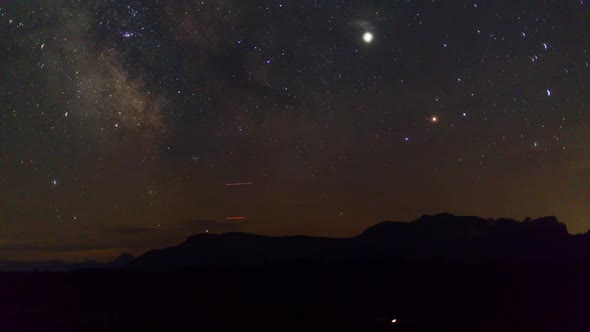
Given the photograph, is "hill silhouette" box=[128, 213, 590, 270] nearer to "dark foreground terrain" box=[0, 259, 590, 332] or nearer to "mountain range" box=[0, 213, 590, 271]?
"mountain range" box=[0, 213, 590, 271]

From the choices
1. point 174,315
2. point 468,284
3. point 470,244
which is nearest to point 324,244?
point 470,244

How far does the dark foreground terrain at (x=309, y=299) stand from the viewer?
59.1 ft

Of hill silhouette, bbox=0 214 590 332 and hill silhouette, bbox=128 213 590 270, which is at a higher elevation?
hill silhouette, bbox=128 213 590 270

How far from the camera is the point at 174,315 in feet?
68.4

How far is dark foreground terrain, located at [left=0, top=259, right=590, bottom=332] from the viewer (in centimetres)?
1800

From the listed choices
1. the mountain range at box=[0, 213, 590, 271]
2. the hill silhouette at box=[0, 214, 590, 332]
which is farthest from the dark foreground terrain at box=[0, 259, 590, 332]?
the mountain range at box=[0, 213, 590, 271]

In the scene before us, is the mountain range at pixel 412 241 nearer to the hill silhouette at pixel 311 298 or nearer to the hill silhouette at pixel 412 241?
the hill silhouette at pixel 412 241

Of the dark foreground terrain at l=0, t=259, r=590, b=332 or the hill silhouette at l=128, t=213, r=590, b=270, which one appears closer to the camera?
the dark foreground terrain at l=0, t=259, r=590, b=332

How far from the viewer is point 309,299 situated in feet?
94.7

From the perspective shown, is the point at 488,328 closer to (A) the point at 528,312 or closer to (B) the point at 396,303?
(A) the point at 528,312

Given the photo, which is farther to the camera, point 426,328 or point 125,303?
point 125,303

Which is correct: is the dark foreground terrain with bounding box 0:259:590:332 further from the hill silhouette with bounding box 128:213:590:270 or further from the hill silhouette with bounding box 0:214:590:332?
the hill silhouette with bounding box 128:213:590:270

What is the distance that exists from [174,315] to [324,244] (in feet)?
249

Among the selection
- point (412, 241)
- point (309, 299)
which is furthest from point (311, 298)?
point (412, 241)
